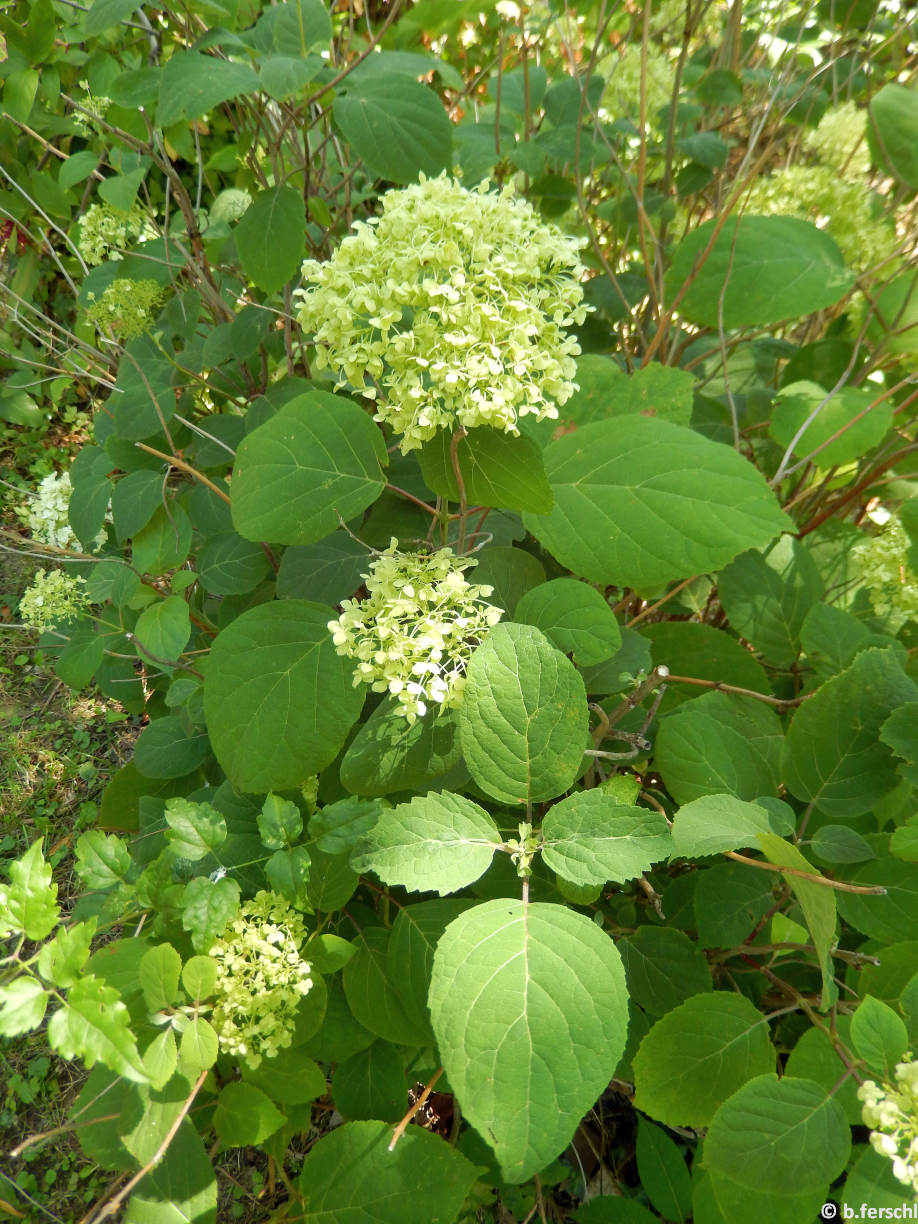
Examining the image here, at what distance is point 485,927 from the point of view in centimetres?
87

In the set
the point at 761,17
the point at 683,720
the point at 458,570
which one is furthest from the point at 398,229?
the point at 761,17

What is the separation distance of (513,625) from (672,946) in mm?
600

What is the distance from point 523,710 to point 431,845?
20 cm

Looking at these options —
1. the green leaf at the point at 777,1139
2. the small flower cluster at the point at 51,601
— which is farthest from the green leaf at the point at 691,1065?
the small flower cluster at the point at 51,601

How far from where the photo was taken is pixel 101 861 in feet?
3.37

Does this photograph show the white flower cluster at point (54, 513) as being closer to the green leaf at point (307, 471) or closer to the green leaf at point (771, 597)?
the green leaf at point (307, 471)

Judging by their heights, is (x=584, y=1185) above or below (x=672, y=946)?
below

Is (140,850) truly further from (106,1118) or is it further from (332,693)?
(332,693)

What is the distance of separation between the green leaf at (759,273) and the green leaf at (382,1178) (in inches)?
57.0

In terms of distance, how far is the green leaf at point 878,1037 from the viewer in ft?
2.70

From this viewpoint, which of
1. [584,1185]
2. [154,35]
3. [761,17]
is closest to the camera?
[584,1185]

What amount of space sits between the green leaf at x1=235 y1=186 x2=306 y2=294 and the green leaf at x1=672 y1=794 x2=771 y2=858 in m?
1.09

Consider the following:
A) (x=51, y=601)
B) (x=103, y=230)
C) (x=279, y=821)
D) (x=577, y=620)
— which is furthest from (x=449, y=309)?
(x=103, y=230)

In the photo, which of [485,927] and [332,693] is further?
[332,693]
